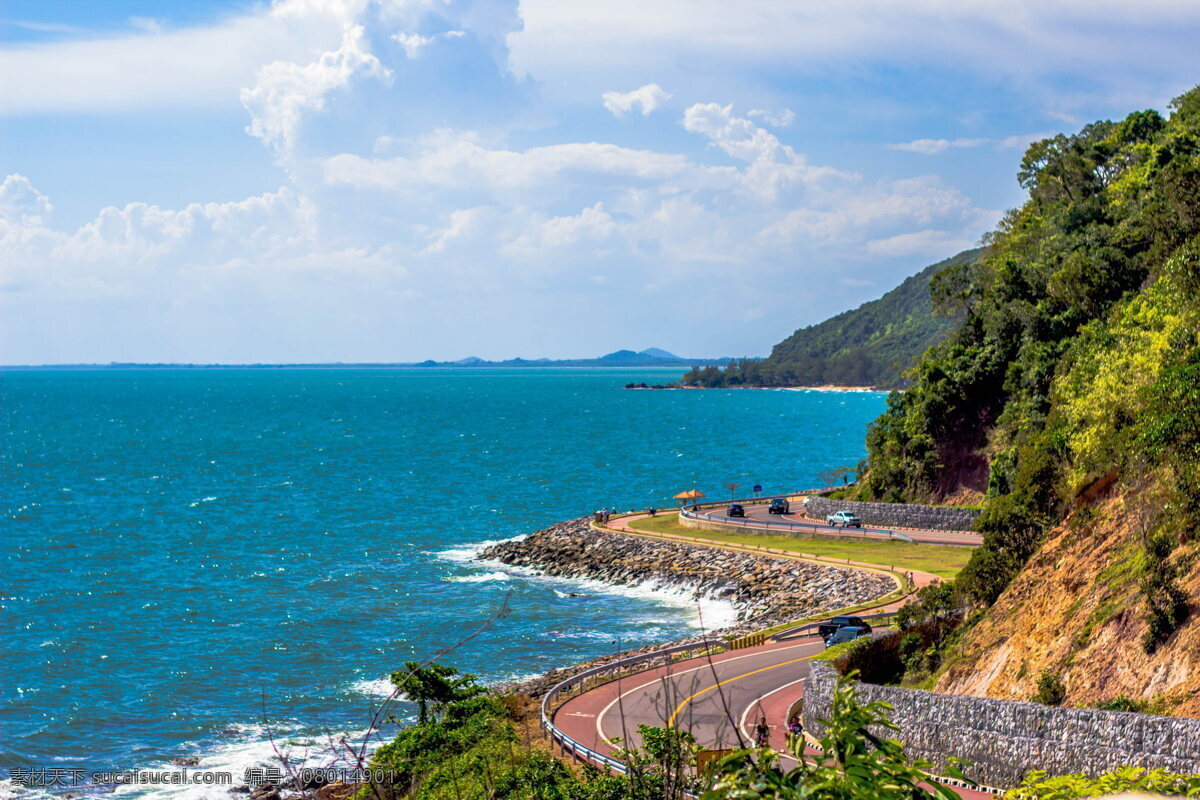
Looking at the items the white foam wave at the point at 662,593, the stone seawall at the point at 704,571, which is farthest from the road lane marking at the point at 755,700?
the white foam wave at the point at 662,593

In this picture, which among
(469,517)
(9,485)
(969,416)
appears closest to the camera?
(969,416)

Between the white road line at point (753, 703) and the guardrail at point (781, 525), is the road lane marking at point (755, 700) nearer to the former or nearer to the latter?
the white road line at point (753, 703)

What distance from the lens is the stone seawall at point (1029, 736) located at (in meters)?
20.1

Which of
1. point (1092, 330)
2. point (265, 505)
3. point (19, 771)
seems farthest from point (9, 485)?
point (1092, 330)

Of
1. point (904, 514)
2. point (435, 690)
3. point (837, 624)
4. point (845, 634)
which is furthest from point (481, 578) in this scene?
point (435, 690)

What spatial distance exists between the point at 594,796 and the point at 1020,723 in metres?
9.60

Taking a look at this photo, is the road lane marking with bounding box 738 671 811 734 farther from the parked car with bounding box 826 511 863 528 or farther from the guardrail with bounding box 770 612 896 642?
the parked car with bounding box 826 511 863 528

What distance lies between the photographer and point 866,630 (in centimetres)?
3953

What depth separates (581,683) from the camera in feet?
121

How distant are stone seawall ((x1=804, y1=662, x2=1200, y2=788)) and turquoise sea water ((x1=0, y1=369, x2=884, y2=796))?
49.0ft

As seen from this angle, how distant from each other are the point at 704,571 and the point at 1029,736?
37.7 metres

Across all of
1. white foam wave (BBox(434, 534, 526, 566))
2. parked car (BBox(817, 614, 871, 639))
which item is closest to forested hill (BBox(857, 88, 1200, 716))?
parked car (BBox(817, 614, 871, 639))

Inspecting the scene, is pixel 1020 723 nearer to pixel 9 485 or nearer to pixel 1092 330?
pixel 1092 330

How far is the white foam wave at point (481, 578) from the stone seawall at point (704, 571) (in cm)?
279
